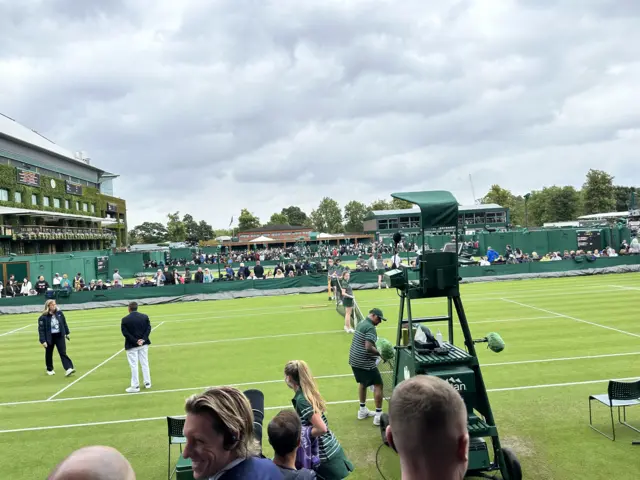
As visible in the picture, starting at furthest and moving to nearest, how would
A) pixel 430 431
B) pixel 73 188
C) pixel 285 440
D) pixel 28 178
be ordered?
pixel 73 188 → pixel 28 178 → pixel 285 440 → pixel 430 431

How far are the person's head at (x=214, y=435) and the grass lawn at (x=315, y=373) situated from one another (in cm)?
437

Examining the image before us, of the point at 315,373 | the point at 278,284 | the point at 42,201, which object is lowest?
the point at 315,373

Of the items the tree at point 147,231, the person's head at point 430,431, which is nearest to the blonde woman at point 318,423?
the person's head at point 430,431

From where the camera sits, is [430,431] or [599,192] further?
[599,192]

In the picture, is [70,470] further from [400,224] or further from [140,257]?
[400,224]

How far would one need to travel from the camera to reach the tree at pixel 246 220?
136 meters

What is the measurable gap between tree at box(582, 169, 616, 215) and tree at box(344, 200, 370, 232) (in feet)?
210

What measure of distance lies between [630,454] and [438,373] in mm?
3288

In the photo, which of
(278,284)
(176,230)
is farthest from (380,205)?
(278,284)

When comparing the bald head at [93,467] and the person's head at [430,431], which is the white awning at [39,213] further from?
the person's head at [430,431]

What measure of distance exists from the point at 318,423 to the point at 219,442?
8.69 ft

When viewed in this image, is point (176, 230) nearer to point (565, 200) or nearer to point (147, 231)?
point (147, 231)

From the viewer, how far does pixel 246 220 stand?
136 m

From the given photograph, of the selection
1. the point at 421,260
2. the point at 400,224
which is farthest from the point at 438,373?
the point at 400,224
